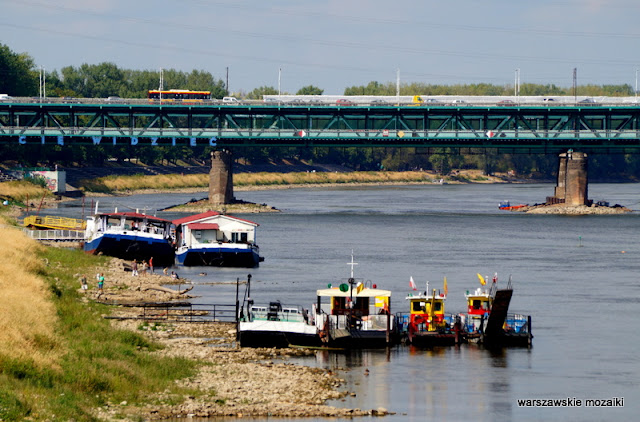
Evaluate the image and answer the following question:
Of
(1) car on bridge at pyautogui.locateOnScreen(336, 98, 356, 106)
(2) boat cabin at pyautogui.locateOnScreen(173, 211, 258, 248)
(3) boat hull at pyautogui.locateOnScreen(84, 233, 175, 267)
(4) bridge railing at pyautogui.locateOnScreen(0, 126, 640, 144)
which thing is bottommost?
(3) boat hull at pyautogui.locateOnScreen(84, 233, 175, 267)

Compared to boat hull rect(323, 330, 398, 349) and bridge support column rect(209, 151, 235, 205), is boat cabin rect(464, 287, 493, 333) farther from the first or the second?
bridge support column rect(209, 151, 235, 205)

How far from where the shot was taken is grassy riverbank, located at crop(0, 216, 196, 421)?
36406 millimetres

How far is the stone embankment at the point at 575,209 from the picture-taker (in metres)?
169

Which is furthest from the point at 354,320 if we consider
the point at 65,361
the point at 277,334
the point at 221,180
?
the point at 221,180

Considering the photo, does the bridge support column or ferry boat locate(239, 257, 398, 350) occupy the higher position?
the bridge support column

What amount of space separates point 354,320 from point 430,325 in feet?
13.3

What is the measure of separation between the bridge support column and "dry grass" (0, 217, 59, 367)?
99869 millimetres

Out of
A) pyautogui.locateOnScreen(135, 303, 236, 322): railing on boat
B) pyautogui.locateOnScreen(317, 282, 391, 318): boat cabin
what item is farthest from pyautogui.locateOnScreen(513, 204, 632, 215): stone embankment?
pyautogui.locateOnScreen(317, 282, 391, 318): boat cabin

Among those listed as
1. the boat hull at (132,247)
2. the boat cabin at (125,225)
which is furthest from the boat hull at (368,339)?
the boat cabin at (125,225)

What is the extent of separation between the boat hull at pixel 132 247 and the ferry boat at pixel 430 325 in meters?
39.4

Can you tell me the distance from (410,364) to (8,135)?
427 feet

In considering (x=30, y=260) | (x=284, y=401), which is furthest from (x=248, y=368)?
(x=30, y=260)

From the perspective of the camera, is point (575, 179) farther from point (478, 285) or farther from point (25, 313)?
point (25, 313)

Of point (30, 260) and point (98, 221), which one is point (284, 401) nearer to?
point (30, 260)
